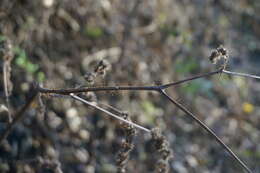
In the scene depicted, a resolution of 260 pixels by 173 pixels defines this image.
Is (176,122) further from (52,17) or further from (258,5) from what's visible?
(258,5)

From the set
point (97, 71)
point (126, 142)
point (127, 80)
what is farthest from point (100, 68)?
point (127, 80)

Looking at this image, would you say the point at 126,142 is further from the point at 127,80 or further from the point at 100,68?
the point at 127,80

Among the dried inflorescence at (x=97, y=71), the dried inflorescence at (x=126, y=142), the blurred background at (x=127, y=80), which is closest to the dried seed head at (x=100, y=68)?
the dried inflorescence at (x=97, y=71)

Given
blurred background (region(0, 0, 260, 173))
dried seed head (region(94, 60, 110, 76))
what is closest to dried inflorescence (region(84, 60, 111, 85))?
dried seed head (region(94, 60, 110, 76))

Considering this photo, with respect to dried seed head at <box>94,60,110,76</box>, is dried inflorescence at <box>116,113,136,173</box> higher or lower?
lower

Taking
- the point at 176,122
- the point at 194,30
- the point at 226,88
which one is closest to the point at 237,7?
the point at 194,30

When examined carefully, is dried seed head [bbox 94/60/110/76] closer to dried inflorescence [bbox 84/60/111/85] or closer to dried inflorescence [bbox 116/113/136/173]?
dried inflorescence [bbox 84/60/111/85]

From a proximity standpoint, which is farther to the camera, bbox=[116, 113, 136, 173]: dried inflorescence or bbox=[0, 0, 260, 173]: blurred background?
bbox=[0, 0, 260, 173]: blurred background

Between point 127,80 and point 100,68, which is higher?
point 127,80
